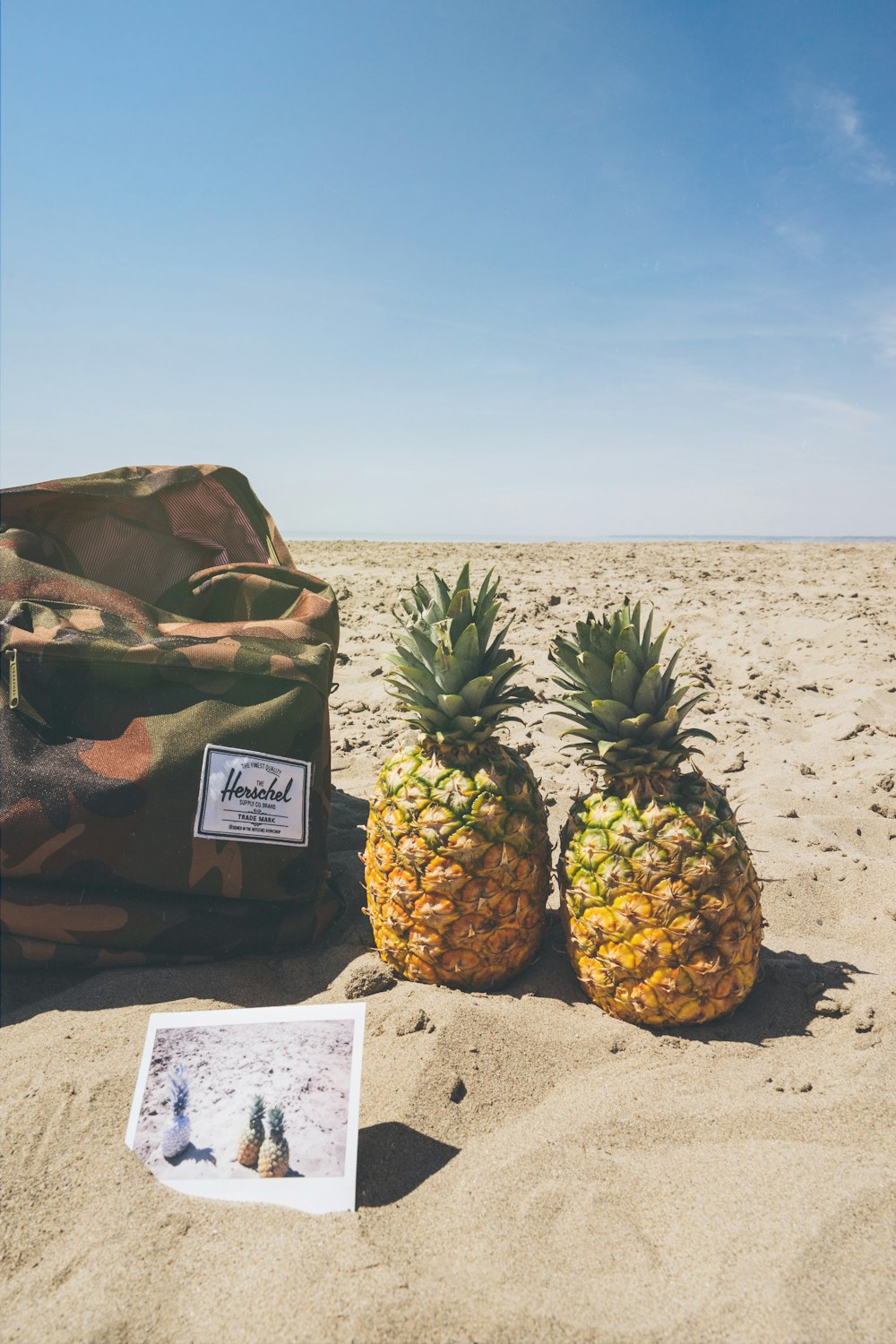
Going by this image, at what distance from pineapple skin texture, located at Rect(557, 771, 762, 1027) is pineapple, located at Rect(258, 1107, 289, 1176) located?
38.2 inches

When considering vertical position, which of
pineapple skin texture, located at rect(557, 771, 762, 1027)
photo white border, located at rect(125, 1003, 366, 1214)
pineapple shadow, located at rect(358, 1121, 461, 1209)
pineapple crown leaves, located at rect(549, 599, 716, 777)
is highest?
pineapple crown leaves, located at rect(549, 599, 716, 777)

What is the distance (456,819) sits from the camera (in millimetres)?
2271

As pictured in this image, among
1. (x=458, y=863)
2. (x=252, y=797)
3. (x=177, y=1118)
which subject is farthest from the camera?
(x=252, y=797)

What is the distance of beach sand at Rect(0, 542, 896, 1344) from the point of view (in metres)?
1.54

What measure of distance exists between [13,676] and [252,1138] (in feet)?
5.15

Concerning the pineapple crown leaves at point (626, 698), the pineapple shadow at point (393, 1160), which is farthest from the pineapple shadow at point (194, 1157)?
the pineapple crown leaves at point (626, 698)

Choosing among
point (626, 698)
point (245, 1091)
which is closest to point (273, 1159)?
point (245, 1091)

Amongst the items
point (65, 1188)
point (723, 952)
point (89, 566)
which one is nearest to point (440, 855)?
point (723, 952)

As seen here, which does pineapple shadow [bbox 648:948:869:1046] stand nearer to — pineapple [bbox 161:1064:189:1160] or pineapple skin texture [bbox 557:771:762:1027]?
pineapple skin texture [bbox 557:771:762:1027]

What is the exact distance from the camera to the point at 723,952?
220 cm

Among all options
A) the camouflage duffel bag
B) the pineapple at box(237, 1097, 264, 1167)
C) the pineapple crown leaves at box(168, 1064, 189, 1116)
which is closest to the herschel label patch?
the camouflage duffel bag

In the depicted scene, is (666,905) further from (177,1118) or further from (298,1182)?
(177,1118)

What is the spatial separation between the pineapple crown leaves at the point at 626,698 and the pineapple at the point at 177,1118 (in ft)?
4.49

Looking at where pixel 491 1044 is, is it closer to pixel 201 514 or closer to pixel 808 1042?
pixel 808 1042
